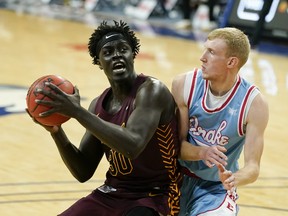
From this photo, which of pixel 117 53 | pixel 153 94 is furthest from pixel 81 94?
pixel 153 94

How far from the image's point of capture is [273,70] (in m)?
11.9

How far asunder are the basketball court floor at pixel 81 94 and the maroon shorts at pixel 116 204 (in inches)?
40.7

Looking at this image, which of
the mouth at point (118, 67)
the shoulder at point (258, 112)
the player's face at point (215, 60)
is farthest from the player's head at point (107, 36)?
the shoulder at point (258, 112)

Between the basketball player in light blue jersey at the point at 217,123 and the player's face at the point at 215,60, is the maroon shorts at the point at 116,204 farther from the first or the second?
the player's face at the point at 215,60

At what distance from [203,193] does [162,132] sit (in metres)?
0.54

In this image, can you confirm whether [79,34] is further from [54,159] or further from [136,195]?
[136,195]

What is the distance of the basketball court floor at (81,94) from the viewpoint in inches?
204

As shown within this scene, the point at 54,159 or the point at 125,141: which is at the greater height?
the point at 125,141

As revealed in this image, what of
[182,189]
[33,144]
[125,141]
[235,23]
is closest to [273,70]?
[235,23]

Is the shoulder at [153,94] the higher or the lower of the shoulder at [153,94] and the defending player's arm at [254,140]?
the higher

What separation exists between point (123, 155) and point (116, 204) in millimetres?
345

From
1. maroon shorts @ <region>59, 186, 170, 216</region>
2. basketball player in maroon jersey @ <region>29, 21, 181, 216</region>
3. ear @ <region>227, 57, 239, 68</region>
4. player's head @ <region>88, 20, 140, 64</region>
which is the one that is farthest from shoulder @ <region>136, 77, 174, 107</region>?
maroon shorts @ <region>59, 186, 170, 216</region>

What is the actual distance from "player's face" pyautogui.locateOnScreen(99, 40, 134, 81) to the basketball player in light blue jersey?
0.48m

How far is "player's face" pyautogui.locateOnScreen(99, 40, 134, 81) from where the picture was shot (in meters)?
3.65
